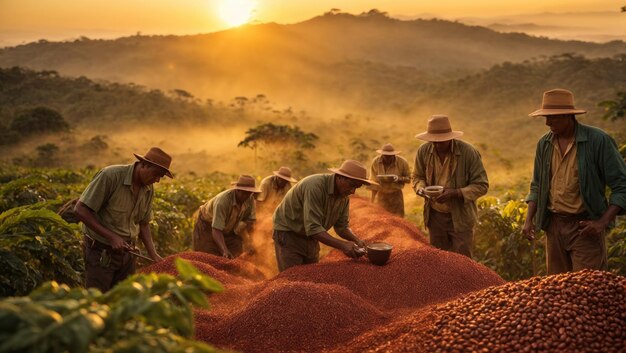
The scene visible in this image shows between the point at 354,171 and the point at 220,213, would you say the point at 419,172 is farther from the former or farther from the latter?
the point at 220,213

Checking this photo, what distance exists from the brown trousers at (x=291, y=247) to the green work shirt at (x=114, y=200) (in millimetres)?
1481

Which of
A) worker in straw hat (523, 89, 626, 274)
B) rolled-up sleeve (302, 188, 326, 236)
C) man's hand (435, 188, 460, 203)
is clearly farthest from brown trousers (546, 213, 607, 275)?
rolled-up sleeve (302, 188, 326, 236)

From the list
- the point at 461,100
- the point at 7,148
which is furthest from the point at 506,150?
the point at 7,148

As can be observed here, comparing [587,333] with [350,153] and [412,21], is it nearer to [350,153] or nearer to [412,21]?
[350,153]

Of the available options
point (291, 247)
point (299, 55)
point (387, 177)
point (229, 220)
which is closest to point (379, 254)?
point (291, 247)

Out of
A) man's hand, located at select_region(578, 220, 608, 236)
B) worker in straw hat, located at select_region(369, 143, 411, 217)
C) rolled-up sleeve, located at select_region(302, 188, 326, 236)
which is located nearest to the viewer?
→ man's hand, located at select_region(578, 220, 608, 236)

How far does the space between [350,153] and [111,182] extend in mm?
19240

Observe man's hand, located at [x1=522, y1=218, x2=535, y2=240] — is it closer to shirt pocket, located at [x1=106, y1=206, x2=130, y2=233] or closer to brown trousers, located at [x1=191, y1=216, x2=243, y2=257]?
shirt pocket, located at [x1=106, y1=206, x2=130, y2=233]

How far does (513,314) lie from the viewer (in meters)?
3.52

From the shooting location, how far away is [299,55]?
6600 centimetres

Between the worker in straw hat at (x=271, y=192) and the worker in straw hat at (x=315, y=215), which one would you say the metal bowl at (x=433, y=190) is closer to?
the worker in straw hat at (x=315, y=215)

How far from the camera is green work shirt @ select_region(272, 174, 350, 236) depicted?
5352 mm

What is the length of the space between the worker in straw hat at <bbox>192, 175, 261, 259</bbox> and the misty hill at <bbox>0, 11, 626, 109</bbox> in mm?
36033

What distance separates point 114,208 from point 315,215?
5.66 feet
